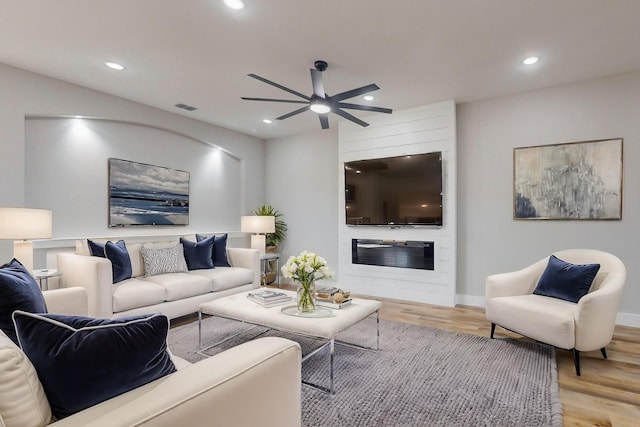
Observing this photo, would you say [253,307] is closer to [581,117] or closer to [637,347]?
[637,347]

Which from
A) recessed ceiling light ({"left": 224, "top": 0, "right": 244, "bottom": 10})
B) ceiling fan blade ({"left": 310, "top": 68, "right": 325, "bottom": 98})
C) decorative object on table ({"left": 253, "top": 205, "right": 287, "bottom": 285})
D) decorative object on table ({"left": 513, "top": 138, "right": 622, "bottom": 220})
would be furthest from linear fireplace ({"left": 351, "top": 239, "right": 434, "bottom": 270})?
recessed ceiling light ({"left": 224, "top": 0, "right": 244, "bottom": 10})

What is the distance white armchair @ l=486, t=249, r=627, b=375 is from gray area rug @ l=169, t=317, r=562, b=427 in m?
0.23

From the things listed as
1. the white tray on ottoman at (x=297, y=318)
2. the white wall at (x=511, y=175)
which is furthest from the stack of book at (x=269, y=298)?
the white wall at (x=511, y=175)

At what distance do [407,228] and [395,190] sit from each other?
55 cm

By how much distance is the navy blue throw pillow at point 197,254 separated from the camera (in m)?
4.23

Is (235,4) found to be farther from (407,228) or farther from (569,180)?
(569,180)

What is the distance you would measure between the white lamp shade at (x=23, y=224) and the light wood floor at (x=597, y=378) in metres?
3.41

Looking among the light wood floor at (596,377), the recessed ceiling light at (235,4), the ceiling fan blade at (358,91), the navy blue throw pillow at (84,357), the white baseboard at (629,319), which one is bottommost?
the light wood floor at (596,377)

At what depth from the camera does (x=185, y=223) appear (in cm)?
513

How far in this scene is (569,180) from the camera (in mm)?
3910

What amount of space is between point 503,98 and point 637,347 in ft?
9.64

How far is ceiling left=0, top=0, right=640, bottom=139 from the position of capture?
2.51 meters

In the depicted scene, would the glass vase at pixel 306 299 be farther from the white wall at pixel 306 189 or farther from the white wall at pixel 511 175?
the white wall at pixel 306 189

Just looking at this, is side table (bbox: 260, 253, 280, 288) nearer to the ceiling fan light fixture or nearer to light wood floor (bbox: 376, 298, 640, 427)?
light wood floor (bbox: 376, 298, 640, 427)
